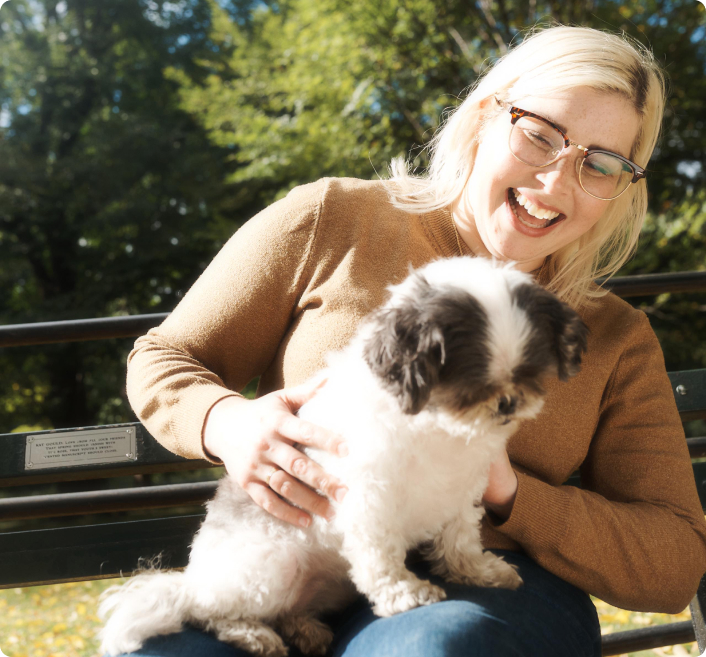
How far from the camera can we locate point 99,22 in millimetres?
12344

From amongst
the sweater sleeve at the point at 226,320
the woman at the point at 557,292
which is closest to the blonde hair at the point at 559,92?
the woman at the point at 557,292

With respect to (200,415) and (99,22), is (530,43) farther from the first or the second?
(99,22)

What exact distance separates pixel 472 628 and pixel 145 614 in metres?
0.85

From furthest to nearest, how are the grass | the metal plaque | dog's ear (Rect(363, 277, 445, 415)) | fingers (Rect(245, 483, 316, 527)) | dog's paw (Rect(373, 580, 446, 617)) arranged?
1. the grass
2. the metal plaque
3. fingers (Rect(245, 483, 316, 527))
4. dog's paw (Rect(373, 580, 446, 617))
5. dog's ear (Rect(363, 277, 445, 415))

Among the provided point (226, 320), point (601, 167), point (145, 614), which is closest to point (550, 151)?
point (601, 167)

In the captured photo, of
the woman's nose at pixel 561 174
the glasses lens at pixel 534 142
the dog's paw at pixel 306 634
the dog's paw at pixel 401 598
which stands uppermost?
the glasses lens at pixel 534 142

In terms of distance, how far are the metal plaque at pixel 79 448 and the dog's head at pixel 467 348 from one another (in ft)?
4.55

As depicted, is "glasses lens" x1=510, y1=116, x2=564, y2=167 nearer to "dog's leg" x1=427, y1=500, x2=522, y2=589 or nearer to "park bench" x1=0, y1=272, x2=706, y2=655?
"dog's leg" x1=427, y1=500, x2=522, y2=589

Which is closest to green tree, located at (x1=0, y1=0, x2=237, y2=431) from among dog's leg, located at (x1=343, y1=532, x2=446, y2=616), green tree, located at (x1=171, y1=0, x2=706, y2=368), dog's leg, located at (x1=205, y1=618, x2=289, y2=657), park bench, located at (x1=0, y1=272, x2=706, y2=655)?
green tree, located at (x1=171, y1=0, x2=706, y2=368)

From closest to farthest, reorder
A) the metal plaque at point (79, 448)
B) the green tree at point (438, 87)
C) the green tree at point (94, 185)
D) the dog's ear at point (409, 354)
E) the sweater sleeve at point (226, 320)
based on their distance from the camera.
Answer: the dog's ear at point (409, 354) < the sweater sleeve at point (226, 320) < the metal plaque at point (79, 448) < the green tree at point (438, 87) < the green tree at point (94, 185)

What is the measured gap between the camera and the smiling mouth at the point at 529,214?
2.04 metres

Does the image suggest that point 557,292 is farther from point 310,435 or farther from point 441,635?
point 441,635

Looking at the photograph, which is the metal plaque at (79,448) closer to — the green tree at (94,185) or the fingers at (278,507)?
the fingers at (278,507)

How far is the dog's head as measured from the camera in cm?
144
